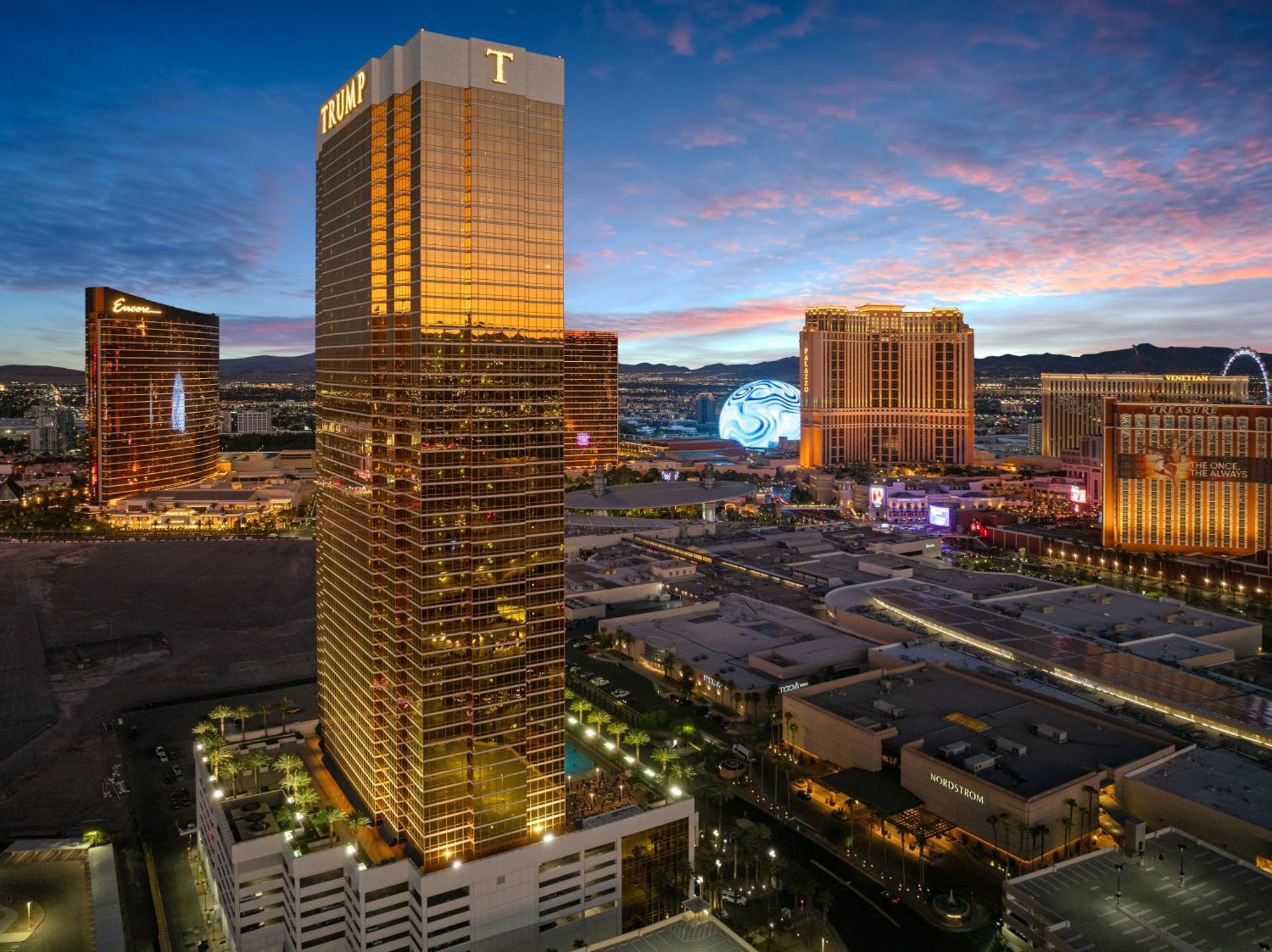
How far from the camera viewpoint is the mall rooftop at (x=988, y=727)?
64375 millimetres

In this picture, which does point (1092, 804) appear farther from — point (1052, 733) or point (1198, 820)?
point (1052, 733)

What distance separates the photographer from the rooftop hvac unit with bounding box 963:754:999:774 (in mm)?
63750

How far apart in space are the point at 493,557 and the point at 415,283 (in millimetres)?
15010

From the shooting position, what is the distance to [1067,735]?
2734 inches

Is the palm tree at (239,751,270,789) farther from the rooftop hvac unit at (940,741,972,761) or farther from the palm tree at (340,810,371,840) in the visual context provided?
the rooftop hvac unit at (940,741,972,761)

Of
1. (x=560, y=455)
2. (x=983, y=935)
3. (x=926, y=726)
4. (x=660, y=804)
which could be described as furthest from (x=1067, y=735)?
(x=560, y=455)

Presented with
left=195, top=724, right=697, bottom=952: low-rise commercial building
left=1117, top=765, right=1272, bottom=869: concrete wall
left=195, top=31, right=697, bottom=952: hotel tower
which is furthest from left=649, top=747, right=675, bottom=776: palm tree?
left=1117, top=765, right=1272, bottom=869: concrete wall

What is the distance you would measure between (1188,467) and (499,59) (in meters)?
124

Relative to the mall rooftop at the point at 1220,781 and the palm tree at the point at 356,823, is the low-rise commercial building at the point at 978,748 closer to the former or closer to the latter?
the mall rooftop at the point at 1220,781

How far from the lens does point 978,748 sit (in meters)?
67.8

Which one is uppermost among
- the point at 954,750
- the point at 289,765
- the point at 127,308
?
the point at 127,308

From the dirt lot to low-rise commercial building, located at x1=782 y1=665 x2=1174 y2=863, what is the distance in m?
53.8

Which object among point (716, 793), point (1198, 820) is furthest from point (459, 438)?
point (1198, 820)

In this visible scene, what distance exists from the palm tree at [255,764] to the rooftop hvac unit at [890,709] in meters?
45.6
